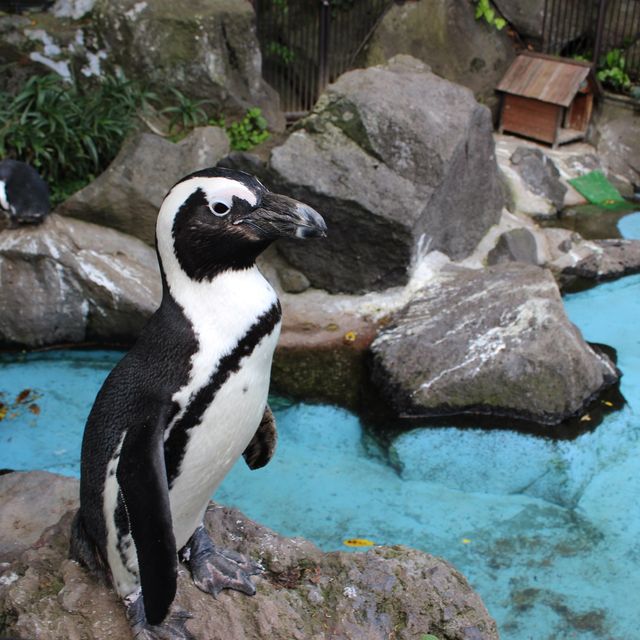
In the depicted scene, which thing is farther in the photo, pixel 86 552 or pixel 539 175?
pixel 539 175

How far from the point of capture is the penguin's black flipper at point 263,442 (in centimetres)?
233

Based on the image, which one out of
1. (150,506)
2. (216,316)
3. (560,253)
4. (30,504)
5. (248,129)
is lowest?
(560,253)

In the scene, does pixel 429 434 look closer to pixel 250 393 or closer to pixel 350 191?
pixel 350 191

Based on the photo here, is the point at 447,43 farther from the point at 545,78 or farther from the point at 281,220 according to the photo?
the point at 281,220

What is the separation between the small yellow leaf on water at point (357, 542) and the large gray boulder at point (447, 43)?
5240mm

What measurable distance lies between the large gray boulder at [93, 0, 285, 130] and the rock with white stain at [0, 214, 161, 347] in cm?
206

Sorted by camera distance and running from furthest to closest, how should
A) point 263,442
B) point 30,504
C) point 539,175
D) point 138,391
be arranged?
point 539,175, point 30,504, point 263,442, point 138,391

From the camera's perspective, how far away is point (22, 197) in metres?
4.75

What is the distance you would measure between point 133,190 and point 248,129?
1.61 metres

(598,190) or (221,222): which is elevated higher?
(221,222)

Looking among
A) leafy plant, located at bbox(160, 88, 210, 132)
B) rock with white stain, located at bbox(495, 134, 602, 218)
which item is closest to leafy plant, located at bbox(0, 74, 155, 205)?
leafy plant, located at bbox(160, 88, 210, 132)

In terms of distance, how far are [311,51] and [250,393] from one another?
6.01 meters

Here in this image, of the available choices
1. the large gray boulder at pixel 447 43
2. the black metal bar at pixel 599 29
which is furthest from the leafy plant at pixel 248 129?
the black metal bar at pixel 599 29

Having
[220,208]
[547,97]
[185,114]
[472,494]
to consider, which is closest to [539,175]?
[547,97]
